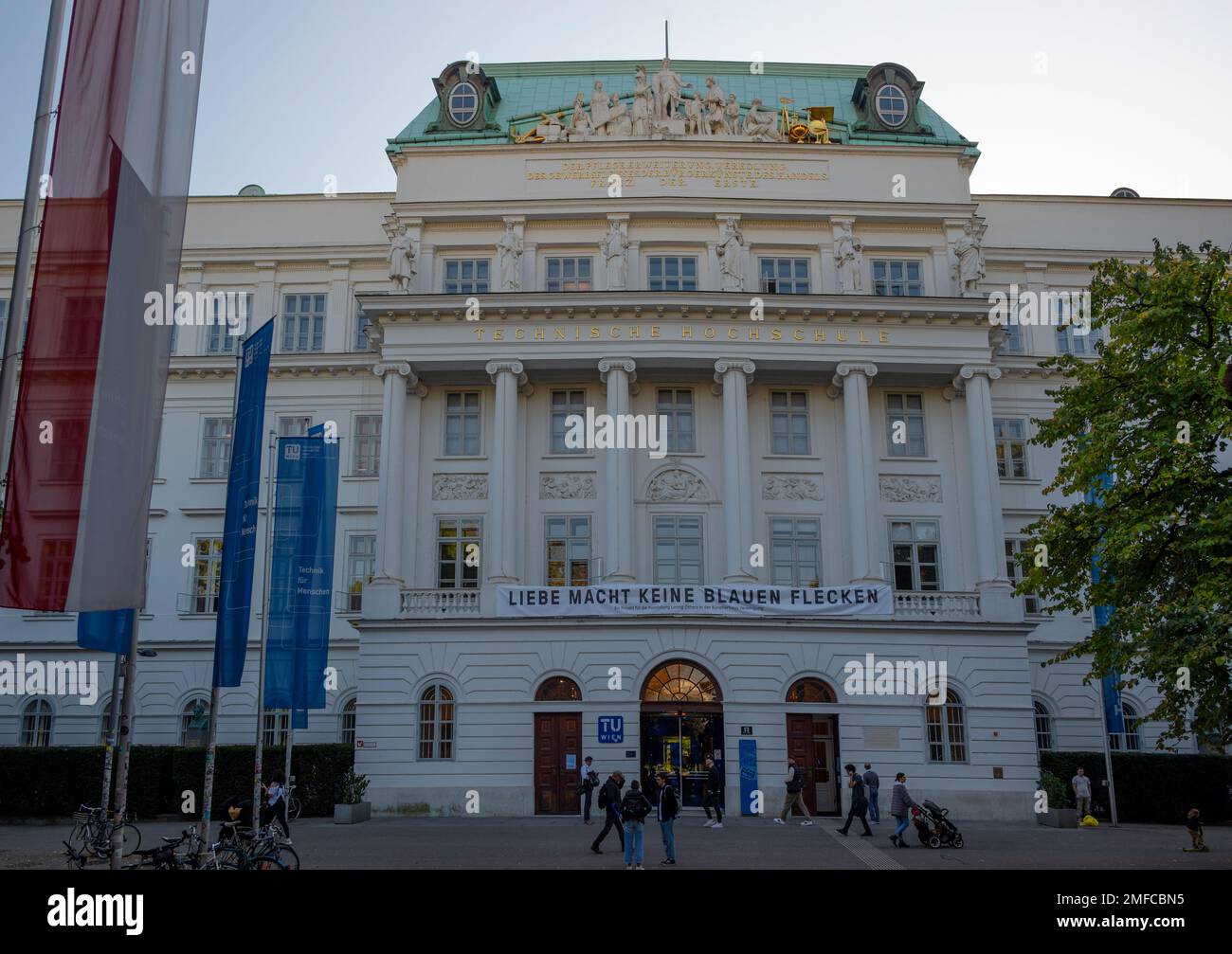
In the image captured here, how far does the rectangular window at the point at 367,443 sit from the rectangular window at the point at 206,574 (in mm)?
5973

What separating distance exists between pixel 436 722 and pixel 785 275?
2064cm

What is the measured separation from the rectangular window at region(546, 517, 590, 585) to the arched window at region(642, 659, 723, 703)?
183 inches

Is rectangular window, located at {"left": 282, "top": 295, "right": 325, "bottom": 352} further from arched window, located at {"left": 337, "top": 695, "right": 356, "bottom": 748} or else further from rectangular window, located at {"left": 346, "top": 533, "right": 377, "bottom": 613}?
arched window, located at {"left": 337, "top": 695, "right": 356, "bottom": 748}

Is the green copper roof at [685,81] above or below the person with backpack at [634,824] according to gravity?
above

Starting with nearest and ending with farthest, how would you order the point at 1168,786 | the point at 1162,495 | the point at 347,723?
the point at 1162,495 < the point at 1168,786 < the point at 347,723

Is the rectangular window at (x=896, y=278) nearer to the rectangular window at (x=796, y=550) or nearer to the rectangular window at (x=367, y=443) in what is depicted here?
the rectangular window at (x=796, y=550)

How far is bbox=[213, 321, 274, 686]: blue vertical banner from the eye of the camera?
1953 cm

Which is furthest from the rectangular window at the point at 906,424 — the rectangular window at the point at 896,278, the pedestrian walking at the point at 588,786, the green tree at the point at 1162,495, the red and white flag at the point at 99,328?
the red and white flag at the point at 99,328

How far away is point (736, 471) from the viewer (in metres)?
36.5

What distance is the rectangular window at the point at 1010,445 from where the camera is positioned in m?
40.5

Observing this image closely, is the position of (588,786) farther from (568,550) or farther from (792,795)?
(568,550)

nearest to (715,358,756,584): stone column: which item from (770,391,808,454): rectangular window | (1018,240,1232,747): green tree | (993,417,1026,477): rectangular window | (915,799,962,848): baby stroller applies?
(770,391,808,454): rectangular window

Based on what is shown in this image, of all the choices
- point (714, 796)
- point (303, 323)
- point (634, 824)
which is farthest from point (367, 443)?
point (634, 824)

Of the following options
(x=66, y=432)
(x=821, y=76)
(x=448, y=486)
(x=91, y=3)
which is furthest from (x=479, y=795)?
(x=821, y=76)
